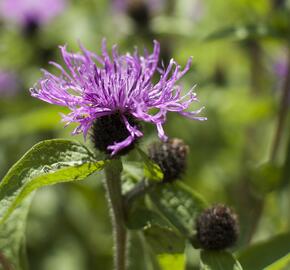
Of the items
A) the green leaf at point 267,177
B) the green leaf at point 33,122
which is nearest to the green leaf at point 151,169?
the green leaf at point 267,177

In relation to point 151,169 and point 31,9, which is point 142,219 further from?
point 31,9

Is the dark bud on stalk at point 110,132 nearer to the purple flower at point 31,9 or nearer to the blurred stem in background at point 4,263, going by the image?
the blurred stem in background at point 4,263

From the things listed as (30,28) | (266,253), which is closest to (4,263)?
(266,253)

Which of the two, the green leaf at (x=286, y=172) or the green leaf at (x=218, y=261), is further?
the green leaf at (x=286, y=172)

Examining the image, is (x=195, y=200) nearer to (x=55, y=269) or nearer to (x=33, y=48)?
(x=55, y=269)

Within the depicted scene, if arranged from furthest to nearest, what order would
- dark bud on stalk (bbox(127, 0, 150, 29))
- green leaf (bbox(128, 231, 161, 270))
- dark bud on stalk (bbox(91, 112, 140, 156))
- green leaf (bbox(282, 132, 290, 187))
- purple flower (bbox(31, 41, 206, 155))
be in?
dark bud on stalk (bbox(127, 0, 150, 29)) < green leaf (bbox(128, 231, 161, 270)) < green leaf (bbox(282, 132, 290, 187)) < dark bud on stalk (bbox(91, 112, 140, 156)) < purple flower (bbox(31, 41, 206, 155))

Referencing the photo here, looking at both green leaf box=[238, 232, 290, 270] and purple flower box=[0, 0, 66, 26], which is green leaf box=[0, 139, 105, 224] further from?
purple flower box=[0, 0, 66, 26]

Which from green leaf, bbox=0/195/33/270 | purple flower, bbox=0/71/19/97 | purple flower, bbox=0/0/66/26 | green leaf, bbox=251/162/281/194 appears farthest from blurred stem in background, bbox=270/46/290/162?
purple flower, bbox=0/0/66/26
